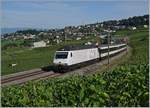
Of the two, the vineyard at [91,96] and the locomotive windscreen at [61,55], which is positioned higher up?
the vineyard at [91,96]

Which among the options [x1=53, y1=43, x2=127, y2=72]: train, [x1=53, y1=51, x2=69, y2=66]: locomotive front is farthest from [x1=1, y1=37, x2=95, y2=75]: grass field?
[x1=53, y1=43, x2=127, y2=72]: train

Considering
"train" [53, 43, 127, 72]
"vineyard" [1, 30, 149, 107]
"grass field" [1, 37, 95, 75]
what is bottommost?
"grass field" [1, 37, 95, 75]

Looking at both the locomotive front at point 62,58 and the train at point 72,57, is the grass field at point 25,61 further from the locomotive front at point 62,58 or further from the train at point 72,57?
the train at point 72,57

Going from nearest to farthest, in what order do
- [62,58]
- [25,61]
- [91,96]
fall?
1. [91,96]
2. [62,58]
3. [25,61]

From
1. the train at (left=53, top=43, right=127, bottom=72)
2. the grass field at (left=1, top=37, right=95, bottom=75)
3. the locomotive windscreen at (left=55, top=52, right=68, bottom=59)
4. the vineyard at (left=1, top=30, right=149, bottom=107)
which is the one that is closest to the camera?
the vineyard at (left=1, top=30, right=149, bottom=107)

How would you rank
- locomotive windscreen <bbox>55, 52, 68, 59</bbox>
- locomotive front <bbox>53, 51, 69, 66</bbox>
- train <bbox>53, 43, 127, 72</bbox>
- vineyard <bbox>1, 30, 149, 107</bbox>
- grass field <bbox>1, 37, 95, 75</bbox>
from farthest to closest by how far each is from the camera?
grass field <bbox>1, 37, 95, 75</bbox> → locomotive windscreen <bbox>55, 52, 68, 59</bbox> → train <bbox>53, 43, 127, 72</bbox> → locomotive front <bbox>53, 51, 69, 66</bbox> → vineyard <bbox>1, 30, 149, 107</bbox>


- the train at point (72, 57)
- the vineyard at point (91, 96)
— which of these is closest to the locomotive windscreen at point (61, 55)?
the train at point (72, 57)

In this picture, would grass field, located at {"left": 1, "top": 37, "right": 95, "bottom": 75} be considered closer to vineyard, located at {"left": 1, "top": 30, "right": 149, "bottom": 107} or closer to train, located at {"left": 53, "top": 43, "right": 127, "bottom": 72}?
train, located at {"left": 53, "top": 43, "right": 127, "bottom": 72}

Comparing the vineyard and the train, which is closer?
the vineyard

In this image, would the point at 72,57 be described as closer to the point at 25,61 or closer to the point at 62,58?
the point at 62,58

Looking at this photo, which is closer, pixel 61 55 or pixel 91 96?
pixel 91 96

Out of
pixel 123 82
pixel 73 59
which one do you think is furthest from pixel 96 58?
pixel 123 82

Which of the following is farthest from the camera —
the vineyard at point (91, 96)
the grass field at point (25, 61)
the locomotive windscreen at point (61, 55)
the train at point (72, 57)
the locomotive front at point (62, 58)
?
the grass field at point (25, 61)

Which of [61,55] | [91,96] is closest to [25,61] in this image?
[61,55]
